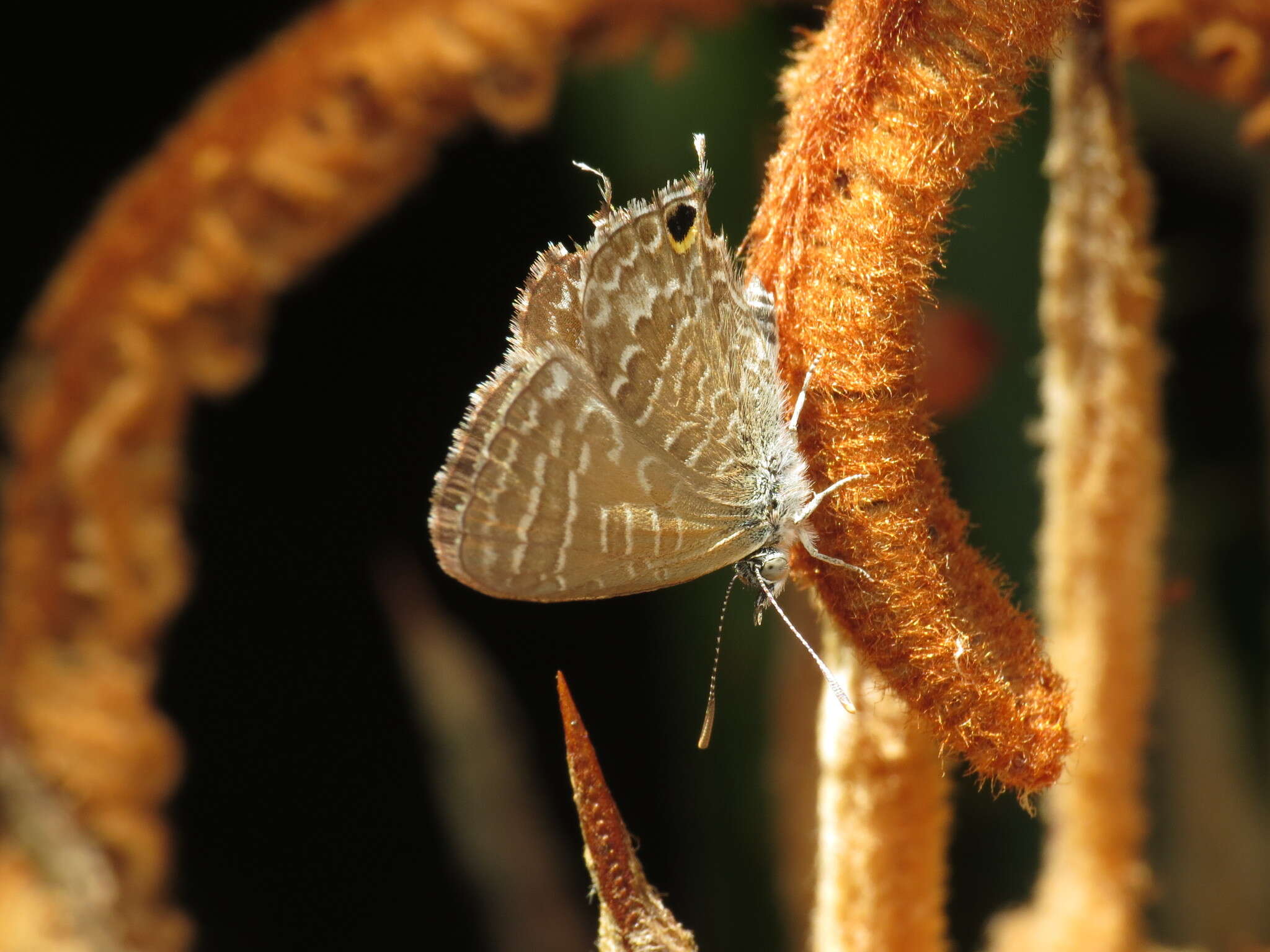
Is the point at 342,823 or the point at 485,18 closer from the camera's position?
the point at 485,18

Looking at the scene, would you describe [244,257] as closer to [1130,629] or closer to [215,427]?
[215,427]

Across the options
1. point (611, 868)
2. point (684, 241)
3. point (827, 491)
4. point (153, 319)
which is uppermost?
point (153, 319)

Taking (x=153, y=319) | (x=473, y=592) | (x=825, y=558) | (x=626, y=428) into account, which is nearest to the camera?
(x=825, y=558)

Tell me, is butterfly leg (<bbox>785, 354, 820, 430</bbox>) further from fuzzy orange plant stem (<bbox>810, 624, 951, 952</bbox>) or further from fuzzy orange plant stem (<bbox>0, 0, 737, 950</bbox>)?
fuzzy orange plant stem (<bbox>0, 0, 737, 950</bbox>)

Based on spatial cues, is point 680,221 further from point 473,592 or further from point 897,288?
point 473,592

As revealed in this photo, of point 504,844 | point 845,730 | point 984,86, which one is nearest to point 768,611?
point 504,844

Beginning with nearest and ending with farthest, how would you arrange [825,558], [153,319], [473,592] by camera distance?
[825,558] < [153,319] < [473,592]

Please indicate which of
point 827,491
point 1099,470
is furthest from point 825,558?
point 1099,470
